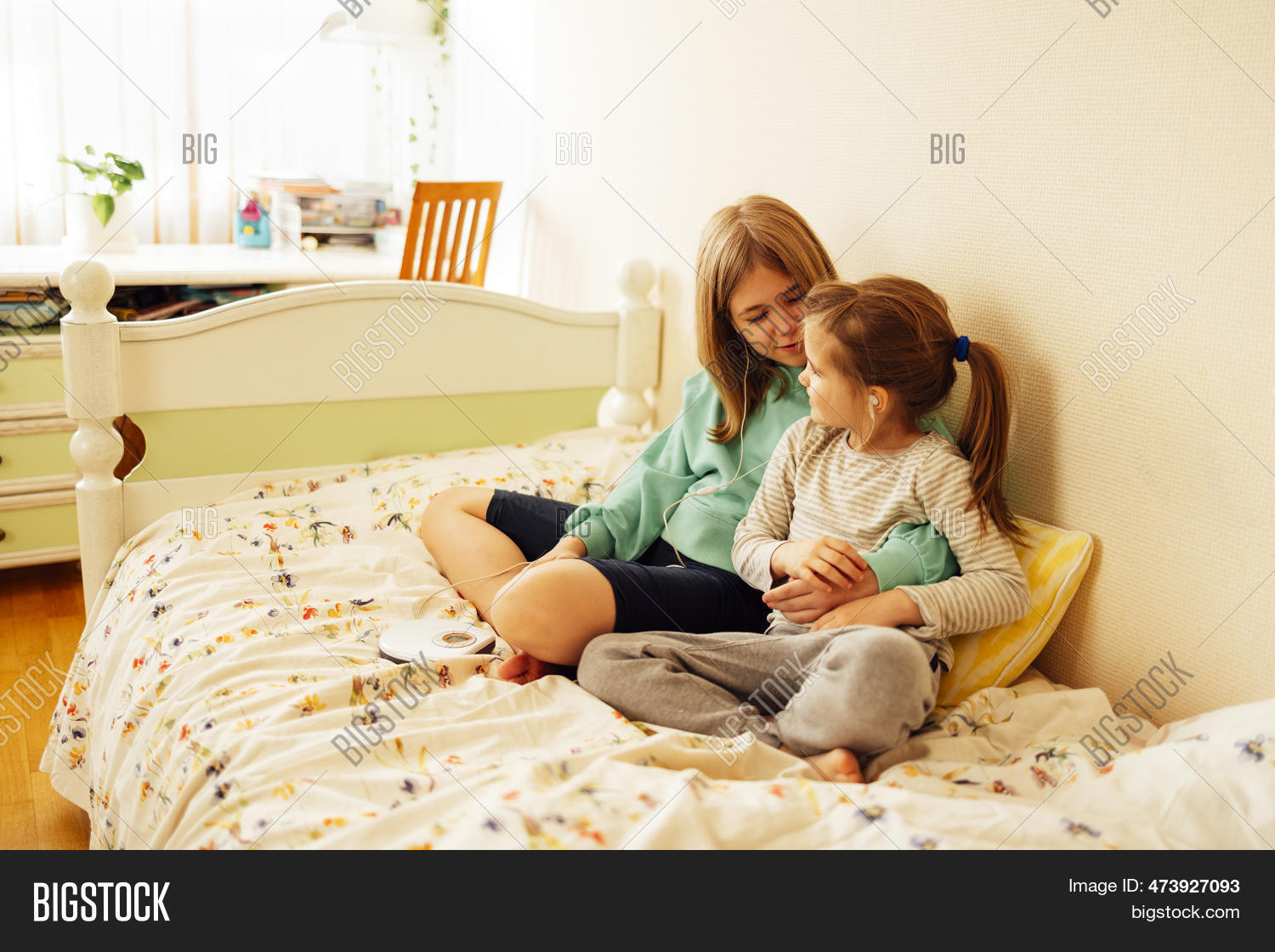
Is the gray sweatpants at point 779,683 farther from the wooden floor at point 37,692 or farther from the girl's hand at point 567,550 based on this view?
the wooden floor at point 37,692

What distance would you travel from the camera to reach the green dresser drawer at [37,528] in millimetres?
2217

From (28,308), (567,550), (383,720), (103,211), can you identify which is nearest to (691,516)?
(567,550)

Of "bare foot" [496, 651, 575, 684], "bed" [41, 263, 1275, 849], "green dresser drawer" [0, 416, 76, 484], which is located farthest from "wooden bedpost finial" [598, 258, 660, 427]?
"green dresser drawer" [0, 416, 76, 484]

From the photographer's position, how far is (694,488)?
1496 millimetres

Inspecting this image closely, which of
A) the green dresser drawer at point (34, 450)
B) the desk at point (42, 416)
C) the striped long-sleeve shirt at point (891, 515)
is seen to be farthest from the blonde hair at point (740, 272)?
the green dresser drawer at point (34, 450)

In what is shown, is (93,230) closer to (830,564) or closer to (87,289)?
(87,289)

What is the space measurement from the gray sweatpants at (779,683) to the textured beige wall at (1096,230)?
27 centimetres

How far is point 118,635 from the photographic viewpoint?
1383 mm

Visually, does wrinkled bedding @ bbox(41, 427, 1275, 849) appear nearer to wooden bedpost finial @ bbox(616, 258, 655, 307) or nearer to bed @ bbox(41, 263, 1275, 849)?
bed @ bbox(41, 263, 1275, 849)

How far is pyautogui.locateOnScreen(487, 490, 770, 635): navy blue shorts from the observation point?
1258 millimetres

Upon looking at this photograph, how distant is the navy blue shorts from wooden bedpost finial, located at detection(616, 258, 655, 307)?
0.61 m

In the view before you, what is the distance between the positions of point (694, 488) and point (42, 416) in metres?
1.50

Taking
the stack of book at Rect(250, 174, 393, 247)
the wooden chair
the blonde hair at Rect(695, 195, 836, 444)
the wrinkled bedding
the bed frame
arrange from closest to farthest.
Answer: the wrinkled bedding
the blonde hair at Rect(695, 195, 836, 444)
the bed frame
the wooden chair
the stack of book at Rect(250, 174, 393, 247)
